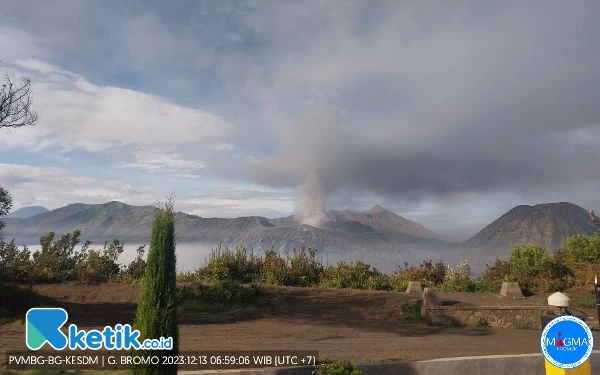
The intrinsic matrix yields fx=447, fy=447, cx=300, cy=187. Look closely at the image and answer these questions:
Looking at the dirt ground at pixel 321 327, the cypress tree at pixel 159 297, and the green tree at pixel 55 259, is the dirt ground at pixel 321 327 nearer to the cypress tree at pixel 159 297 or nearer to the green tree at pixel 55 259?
the green tree at pixel 55 259

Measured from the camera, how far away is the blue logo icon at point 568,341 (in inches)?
192

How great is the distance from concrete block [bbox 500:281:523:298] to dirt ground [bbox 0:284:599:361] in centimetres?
54

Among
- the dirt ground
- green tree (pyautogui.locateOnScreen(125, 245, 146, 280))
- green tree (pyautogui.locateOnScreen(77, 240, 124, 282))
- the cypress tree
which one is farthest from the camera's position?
green tree (pyautogui.locateOnScreen(125, 245, 146, 280))

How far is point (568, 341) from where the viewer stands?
16.1ft

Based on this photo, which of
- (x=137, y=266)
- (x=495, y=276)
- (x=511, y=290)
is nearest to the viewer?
(x=511, y=290)

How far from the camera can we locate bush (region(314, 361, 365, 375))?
6.23 meters

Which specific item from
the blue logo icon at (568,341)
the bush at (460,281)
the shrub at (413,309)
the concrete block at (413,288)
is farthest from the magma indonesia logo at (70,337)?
the bush at (460,281)

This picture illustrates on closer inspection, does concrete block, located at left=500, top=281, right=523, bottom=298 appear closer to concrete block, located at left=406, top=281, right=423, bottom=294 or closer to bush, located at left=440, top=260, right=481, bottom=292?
bush, located at left=440, top=260, right=481, bottom=292

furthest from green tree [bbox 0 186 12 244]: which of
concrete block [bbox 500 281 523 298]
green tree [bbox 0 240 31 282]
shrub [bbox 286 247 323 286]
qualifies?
concrete block [bbox 500 281 523 298]

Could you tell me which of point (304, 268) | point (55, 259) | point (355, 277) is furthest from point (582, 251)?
point (55, 259)

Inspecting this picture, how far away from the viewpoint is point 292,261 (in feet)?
64.1

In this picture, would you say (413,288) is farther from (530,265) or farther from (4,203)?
(4,203)

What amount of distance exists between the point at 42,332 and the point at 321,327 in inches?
263

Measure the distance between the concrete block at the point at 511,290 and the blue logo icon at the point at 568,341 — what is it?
12472 mm
